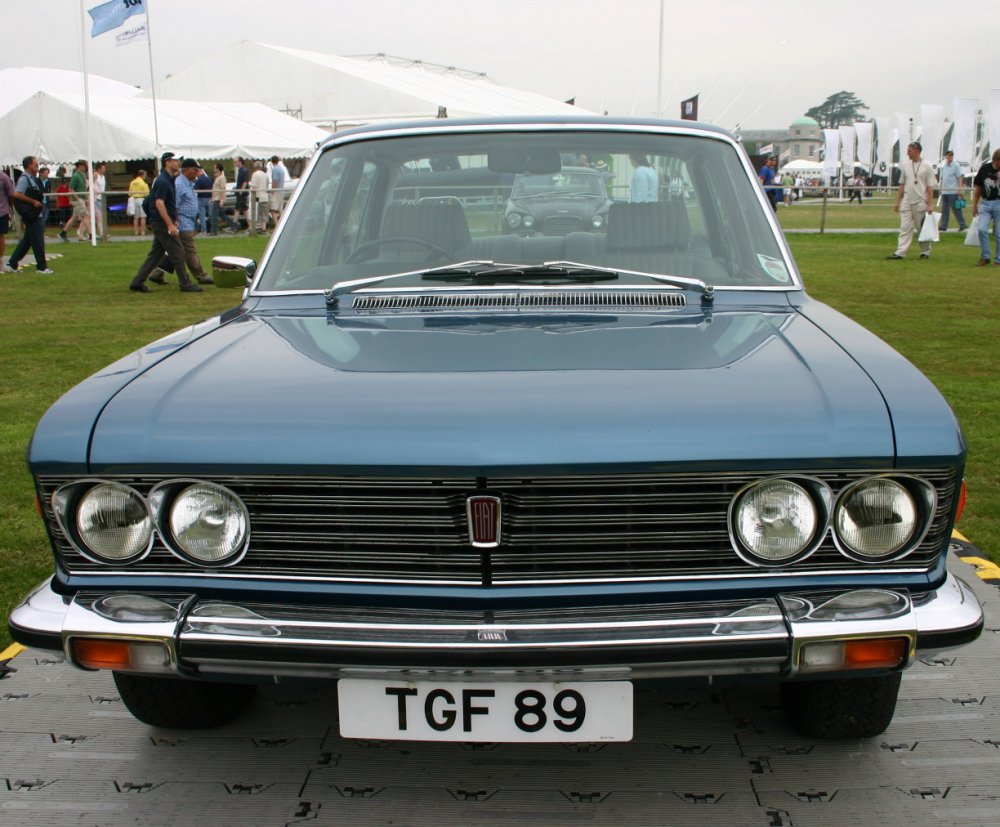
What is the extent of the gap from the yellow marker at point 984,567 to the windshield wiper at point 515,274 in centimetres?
178

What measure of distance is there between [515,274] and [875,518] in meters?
1.41

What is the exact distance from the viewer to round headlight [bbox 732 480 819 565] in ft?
7.30

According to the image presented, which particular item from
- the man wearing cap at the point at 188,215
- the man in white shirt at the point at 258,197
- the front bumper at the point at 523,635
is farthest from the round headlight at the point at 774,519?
the man in white shirt at the point at 258,197

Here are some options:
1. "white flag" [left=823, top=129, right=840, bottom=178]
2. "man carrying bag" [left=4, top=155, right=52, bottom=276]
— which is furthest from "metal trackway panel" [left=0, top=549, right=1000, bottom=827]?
"white flag" [left=823, top=129, right=840, bottom=178]

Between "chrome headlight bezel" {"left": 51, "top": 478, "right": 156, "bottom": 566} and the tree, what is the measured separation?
593 feet

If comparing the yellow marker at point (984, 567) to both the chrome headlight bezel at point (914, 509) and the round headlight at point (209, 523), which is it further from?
the round headlight at point (209, 523)

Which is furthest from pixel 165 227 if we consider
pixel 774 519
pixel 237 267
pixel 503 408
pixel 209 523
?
pixel 774 519

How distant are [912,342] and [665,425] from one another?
26.2ft

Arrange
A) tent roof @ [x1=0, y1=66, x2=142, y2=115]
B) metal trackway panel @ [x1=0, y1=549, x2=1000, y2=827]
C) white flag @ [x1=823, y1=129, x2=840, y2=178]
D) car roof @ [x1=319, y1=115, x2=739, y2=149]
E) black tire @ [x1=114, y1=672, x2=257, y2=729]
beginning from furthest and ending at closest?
white flag @ [x1=823, y1=129, x2=840, y2=178] → tent roof @ [x1=0, y1=66, x2=142, y2=115] → car roof @ [x1=319, y1=115, x2=739, y2=149] → black tire @ [x1=114, y1=672, x2=257, y2=729] → metal trackway panel @ [x1=0, y1=549, x2=1000, y2=827]

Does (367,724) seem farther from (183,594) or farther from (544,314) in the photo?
(544,314)

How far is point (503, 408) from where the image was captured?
224 centimetres

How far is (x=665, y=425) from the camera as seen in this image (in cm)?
218

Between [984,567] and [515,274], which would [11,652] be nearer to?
[515,274]

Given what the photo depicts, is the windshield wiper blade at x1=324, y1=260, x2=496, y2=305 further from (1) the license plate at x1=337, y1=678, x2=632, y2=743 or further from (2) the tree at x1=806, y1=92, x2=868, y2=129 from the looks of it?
(2) the tree at x1=806, y1=92, x2=868, y2=129
